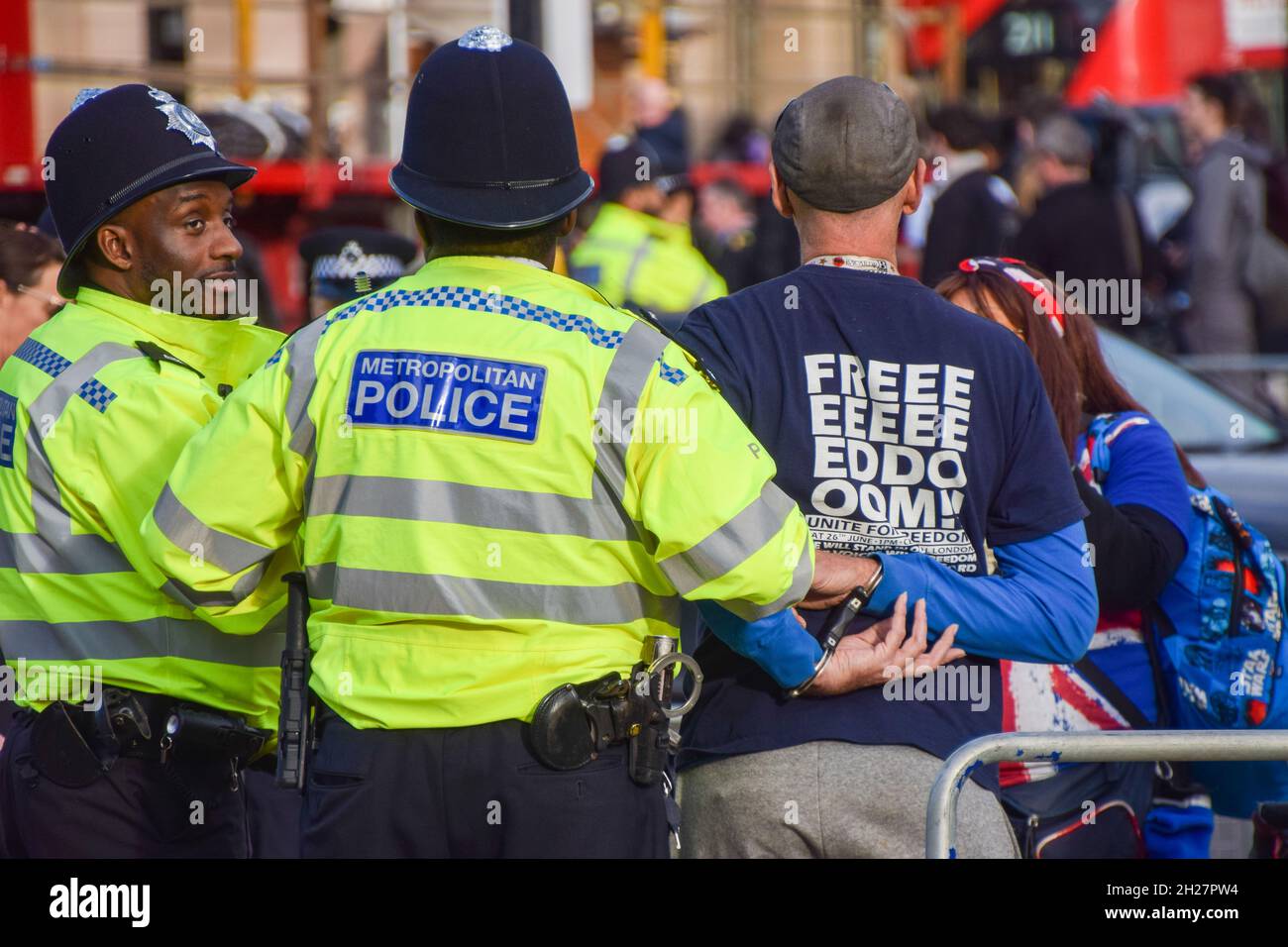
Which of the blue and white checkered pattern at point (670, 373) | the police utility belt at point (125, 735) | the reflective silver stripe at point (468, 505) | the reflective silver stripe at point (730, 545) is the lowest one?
the police utility belt at point (125, 735)

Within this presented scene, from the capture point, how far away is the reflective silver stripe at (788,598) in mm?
2543

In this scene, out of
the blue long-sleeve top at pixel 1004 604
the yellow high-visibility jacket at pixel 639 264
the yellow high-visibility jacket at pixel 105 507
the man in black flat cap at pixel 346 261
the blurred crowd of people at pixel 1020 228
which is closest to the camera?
the blue long-sleeve top at pixel 1004 604

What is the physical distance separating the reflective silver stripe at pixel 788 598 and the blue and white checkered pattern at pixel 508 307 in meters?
0.43

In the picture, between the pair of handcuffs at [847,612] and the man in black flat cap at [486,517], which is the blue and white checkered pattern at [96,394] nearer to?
the man in black flat cap at [486,517]

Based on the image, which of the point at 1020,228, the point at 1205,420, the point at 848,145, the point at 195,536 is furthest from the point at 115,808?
the point at 1020,228

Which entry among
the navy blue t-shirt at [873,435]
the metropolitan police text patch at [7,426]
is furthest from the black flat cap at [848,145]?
the metropolitan police text patch at [7,426]

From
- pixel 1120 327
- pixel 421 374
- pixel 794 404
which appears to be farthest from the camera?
pixel 1120 327

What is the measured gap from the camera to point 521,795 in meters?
2.50

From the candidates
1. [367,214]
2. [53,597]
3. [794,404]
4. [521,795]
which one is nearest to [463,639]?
[521,795]

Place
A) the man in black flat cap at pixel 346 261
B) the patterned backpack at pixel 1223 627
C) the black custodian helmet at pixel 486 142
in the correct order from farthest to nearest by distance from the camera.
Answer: the man in black flat cap at pixel 346 261, the patterned backpack at pixel 1223 627, the black custodian helmet at pixel 486 142

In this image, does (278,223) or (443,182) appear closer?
(443,182)

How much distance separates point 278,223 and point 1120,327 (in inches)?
214

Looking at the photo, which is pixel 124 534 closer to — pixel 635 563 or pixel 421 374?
pixel 421 374

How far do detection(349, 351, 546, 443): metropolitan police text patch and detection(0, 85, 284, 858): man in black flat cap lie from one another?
0.50 meters
